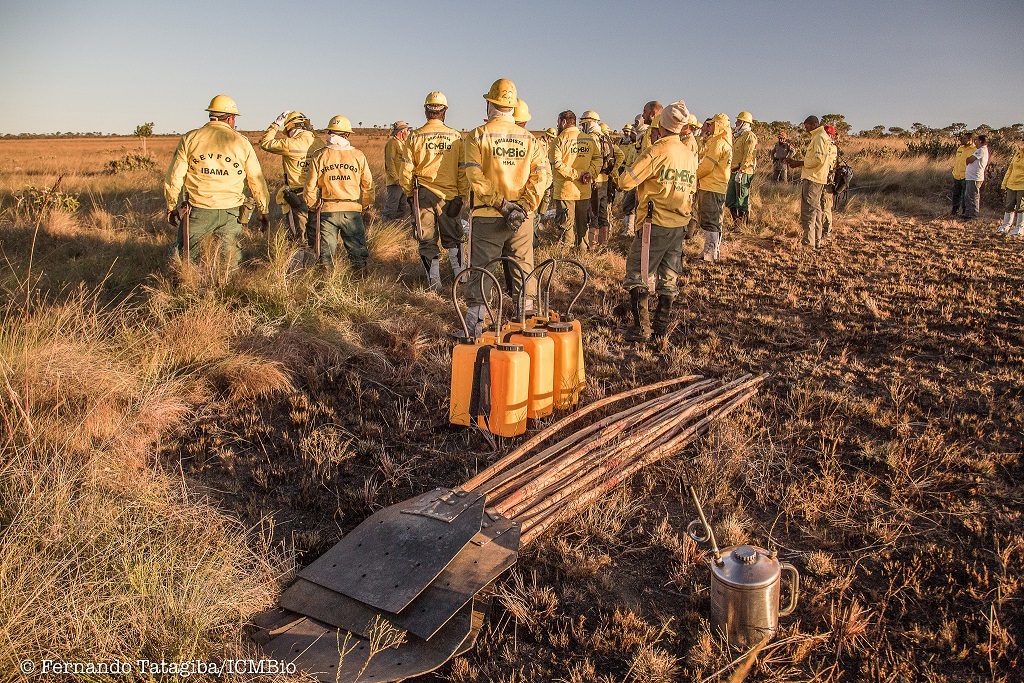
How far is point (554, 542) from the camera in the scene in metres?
3.53

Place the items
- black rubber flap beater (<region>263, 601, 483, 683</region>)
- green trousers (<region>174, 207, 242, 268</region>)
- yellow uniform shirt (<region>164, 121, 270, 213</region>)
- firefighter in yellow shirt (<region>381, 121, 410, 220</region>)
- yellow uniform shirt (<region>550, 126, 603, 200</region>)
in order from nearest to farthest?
black rubber flap beater (<region>263, 601, 483, 683</region>), yellow uniform shirt (<region>164, 121, 270, 213</region>), green trousers (<region>174, 207, 242, 268</region>), yellow uniform shirt (<region>550, 126, 603, 200</region>), firefighter in yellow shirt (<region>381, 121, 410, 220</region>)

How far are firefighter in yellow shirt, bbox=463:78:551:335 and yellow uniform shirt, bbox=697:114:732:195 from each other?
4.83m

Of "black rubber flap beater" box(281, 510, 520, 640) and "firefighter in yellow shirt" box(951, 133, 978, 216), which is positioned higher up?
"firefighter in yellow shirt" box(951, 133, 978, 216)

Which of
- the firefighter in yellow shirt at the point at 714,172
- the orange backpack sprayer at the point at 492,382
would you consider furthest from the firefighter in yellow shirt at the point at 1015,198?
the orange backpack sprayer at the point at 492,382

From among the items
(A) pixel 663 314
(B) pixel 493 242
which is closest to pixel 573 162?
(A) pixel 663 314

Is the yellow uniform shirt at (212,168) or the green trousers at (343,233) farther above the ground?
the yellow uniform shirt at (212,168)

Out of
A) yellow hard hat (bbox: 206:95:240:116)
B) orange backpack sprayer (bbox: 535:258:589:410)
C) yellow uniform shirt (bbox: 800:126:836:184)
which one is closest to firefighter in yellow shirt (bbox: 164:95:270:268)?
yellow hard hat (bbox: 206:95:240:116)

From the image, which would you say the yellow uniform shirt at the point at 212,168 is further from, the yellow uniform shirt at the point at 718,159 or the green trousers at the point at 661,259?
the yellow uniform shirt at the point at 718,159

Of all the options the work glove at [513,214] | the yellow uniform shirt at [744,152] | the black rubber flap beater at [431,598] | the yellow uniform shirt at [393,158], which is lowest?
the black rubber flap beater at [431,598]

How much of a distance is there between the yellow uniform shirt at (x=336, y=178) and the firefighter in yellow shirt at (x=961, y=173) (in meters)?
13.8

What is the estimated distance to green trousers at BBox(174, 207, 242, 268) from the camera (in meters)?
7.38

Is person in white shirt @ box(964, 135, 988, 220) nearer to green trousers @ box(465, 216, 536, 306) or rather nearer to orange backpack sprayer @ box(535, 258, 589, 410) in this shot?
green trousers @ box(465, 216, 536, 306)

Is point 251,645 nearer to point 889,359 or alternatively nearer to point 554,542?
point 554,542

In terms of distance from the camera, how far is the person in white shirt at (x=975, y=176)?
48.5ft
